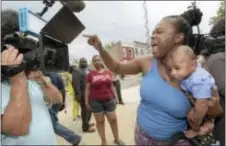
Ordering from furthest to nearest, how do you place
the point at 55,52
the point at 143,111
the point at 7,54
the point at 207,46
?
the point at 207,46 → the point at 143,111 → the point at 55,52 → the point at 7,54

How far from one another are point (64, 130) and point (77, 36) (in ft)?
10.6

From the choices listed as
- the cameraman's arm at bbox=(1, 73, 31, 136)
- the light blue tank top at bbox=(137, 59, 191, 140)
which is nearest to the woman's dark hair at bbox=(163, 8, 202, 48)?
the light blue tank top at bbox=(137, 59, 191, 140)

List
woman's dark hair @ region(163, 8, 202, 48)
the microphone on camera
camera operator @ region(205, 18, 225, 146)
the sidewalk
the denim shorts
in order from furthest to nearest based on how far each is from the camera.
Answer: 1. the sidewalk
2. the denim shorts
3. camera operator @ region(205, 18, 225, 146)
4. the microphone on camera
5. woman's dark hair @ region(163, 8, 202, 48)

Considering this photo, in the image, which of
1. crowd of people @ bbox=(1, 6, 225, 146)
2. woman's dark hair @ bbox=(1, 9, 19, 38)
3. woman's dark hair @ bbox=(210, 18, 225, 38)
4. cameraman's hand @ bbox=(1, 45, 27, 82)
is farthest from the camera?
woman's dark hair @ bbox=(210, 18, 225, 38)

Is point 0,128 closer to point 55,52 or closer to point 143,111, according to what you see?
point 55,52

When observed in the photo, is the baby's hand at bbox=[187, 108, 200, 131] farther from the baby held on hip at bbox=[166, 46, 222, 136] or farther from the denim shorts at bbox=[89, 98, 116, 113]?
the denim shorts at bbox=[89, 98, 116, 113]

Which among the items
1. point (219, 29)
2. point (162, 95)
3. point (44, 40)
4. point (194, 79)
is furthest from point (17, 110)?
point (219, 29)

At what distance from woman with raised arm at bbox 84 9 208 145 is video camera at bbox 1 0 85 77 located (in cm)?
49

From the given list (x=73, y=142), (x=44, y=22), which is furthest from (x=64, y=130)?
(x=44, y=22)

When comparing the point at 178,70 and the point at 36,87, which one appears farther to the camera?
the point at 36,87

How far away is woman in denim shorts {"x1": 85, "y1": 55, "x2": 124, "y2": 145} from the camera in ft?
18.9

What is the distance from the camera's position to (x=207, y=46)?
277cm

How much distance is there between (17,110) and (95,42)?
3.00ft

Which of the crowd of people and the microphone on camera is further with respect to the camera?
the microphone on camera
